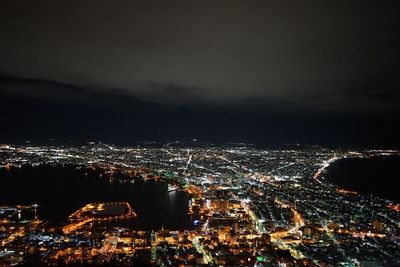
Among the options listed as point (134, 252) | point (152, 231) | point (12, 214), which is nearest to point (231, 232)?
point (152, 231)

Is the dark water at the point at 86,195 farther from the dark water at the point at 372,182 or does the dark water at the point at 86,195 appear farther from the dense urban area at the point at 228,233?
the dark water at the point at 372,182

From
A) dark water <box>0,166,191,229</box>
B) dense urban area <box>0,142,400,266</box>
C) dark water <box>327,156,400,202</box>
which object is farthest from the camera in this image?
dark water <box>327,156,400,202</box>

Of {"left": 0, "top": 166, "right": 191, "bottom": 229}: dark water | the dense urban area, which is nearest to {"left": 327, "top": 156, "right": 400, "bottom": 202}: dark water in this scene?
the dense urban area

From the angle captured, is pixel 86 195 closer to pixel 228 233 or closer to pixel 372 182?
pixel 228 233

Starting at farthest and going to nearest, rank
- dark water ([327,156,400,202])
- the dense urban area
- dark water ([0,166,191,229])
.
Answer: dark water ([327,156,400,202]) < dark water ([0,166,191,229]) < the dense urban area

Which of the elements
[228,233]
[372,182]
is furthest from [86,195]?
[372,182]

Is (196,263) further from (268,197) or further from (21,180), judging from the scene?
(21,180)

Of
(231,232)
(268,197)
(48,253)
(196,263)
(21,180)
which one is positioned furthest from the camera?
(21,180)

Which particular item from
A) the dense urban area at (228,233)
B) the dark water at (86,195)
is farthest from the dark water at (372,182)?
the dark water at (86,195)

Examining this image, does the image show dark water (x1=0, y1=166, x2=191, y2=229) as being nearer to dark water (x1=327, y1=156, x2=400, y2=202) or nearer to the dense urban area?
the dense urban area
